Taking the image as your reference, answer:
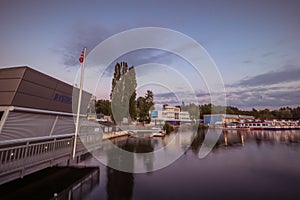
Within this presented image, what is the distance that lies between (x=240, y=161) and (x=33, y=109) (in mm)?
10951

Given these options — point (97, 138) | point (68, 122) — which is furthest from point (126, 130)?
point (68, 122)

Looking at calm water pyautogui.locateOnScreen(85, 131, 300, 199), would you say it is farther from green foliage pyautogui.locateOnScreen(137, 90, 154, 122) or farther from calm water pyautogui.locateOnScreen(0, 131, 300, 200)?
green foliage pyautogui.locateOnScreen(137, 90, 154, 122)

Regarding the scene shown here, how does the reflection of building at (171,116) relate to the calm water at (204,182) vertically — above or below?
above

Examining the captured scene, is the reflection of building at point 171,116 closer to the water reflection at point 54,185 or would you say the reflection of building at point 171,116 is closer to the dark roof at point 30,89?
the dark roof at point 30,89

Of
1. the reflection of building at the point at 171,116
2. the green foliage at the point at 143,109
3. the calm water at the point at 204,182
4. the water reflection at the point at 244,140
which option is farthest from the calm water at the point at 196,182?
the reflection of building at the point at 171,116

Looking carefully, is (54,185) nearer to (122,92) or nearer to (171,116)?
(122,92)

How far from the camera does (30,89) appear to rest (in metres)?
5.76

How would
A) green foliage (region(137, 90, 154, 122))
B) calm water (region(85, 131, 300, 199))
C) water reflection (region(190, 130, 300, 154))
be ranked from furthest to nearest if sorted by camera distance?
green foliage (region(137, 90, 154, 122))
water reflection (region(190, 130, 300, 154))
calm water (region(85, 131, 300, 199))

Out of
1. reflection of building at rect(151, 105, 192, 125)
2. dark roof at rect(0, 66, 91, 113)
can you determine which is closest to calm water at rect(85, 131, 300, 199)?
dark roof at rect(0, 66, 91, 113)

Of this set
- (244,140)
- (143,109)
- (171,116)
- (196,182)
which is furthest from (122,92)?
(171,116)

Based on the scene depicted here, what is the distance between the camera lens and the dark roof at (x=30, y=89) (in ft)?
17.3

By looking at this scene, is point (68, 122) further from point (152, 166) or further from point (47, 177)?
point (152, 166)

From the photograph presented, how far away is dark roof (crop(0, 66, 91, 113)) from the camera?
527 centimetres

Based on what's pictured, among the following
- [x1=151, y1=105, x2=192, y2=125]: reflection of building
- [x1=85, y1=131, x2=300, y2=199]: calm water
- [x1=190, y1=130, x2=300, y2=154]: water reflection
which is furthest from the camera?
[x1=151, y1=105, x2=192, y2=125]: reflection of building
